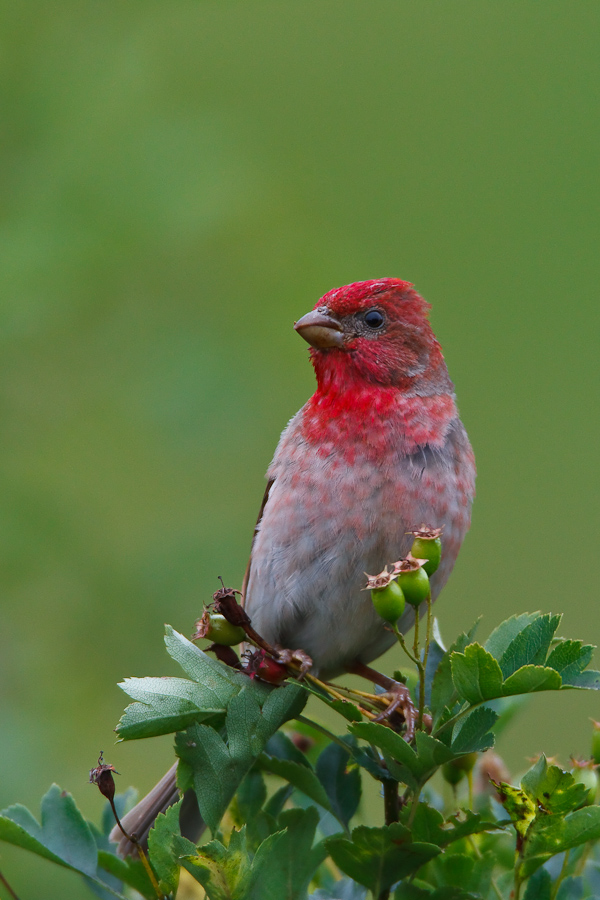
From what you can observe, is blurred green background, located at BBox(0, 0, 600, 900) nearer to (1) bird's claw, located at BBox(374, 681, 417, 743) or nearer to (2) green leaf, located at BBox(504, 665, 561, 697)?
(1) bird's claw, located at BBox(374, 681, 417, 743)

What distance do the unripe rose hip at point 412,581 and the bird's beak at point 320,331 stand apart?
181 cm

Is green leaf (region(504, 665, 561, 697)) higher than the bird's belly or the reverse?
the reverse

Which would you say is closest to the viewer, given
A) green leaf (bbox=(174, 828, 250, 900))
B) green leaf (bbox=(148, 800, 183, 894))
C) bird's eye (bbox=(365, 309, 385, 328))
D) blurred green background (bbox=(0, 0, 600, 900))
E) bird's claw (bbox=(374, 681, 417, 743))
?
green leaf (bbox=(174, 828, 250, 900))

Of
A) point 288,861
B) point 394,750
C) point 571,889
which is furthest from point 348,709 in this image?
point 571,889

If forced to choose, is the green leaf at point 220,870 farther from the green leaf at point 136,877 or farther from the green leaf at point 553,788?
the green leaf at point 553,788

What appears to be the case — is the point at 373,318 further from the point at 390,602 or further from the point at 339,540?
the point at 390,602

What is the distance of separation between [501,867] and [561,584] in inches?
282

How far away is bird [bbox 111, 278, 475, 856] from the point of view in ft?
11.8

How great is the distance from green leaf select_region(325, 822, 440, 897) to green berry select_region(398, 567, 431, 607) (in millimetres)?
464

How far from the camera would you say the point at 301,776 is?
2605 mm

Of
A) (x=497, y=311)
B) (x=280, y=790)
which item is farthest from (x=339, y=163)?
(x=280, y=790)

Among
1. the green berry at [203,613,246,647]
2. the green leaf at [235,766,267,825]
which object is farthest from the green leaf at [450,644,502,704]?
the green leaf at [235,766,267,825]

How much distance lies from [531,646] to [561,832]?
378 millimetres

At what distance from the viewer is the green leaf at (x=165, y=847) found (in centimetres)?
215
